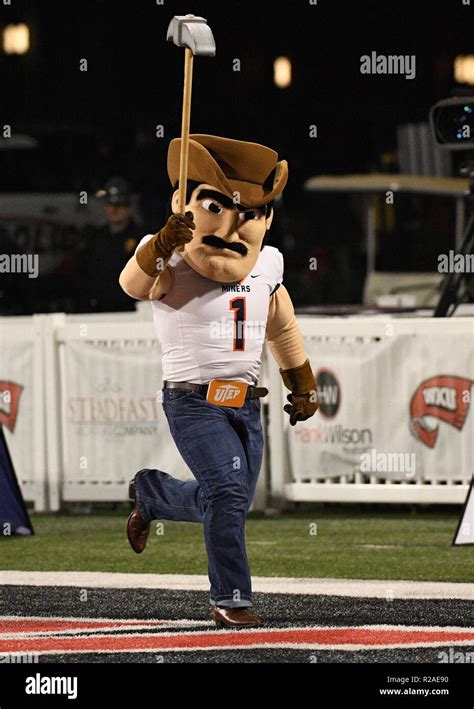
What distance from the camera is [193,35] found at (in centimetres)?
781

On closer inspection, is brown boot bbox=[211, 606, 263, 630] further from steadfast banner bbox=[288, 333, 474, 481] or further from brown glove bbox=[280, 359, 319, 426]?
steadfast banner bbox=[288, 333, 474, 481]

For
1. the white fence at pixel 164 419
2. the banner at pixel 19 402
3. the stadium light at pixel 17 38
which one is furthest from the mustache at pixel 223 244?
the stadium light at pixel 17 38

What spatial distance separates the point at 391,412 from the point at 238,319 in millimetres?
4752

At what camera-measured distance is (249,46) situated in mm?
23453

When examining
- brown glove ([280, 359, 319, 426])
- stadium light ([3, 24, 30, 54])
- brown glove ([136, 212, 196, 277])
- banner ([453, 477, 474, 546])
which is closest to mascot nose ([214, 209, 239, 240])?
brown glove ([136, 212, 196, 277])

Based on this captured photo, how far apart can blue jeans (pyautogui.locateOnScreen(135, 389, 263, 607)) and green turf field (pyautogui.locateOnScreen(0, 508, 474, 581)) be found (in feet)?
6.32

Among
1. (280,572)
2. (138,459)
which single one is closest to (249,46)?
(138,459)

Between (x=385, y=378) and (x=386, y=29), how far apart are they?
11.7 m

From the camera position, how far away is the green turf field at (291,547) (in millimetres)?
10117

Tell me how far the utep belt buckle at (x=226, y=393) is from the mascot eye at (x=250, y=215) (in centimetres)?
70

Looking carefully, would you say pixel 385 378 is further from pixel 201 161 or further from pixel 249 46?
pixel 249 46

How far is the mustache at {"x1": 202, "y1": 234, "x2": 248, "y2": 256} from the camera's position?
26.1ft
